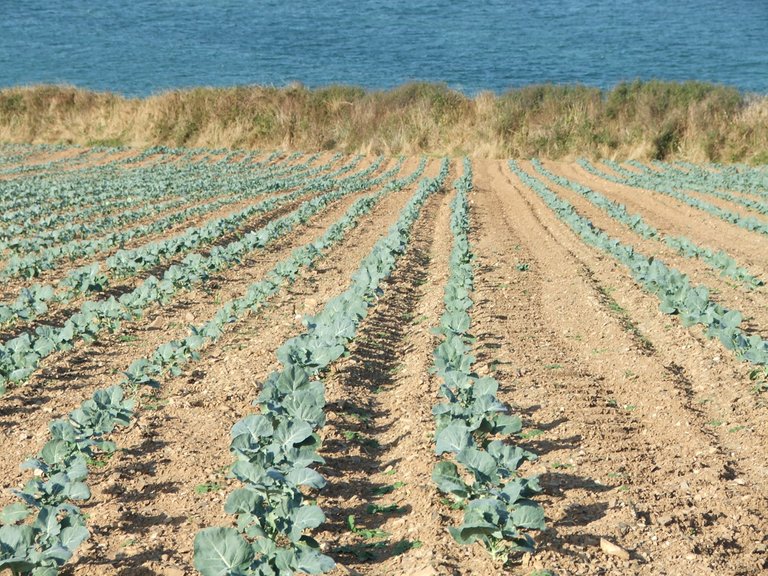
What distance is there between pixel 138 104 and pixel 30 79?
15767 millimetres

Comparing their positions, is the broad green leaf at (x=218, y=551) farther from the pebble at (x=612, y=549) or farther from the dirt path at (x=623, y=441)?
the pebble at (x=612, y=549)

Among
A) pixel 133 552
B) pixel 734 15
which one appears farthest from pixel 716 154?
pixel 734 15

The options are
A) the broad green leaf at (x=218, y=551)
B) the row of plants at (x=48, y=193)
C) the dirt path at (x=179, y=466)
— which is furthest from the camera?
the row of plants at (x=48, y=193)

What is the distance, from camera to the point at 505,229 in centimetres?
1465

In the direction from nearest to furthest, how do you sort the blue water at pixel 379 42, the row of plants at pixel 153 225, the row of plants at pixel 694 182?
Answer: the row of plants at pixel 153 225 → the row of plants at pixel 694 182 → the blue water at pixel 379 42

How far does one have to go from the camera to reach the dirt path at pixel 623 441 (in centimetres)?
388

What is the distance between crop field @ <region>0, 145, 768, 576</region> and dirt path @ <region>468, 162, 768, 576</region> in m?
0.02

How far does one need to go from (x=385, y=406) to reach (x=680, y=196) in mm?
14762

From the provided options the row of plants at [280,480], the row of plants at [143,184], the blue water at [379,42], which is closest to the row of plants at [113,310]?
the row of plants at [280,480]

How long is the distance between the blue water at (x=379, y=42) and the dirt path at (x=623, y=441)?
3167 centimetres

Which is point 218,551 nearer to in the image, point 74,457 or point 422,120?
point 74,457

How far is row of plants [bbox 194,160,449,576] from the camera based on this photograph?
3283mm

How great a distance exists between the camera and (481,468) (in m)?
4.04

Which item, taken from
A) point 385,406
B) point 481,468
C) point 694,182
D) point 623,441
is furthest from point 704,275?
point 694,182
